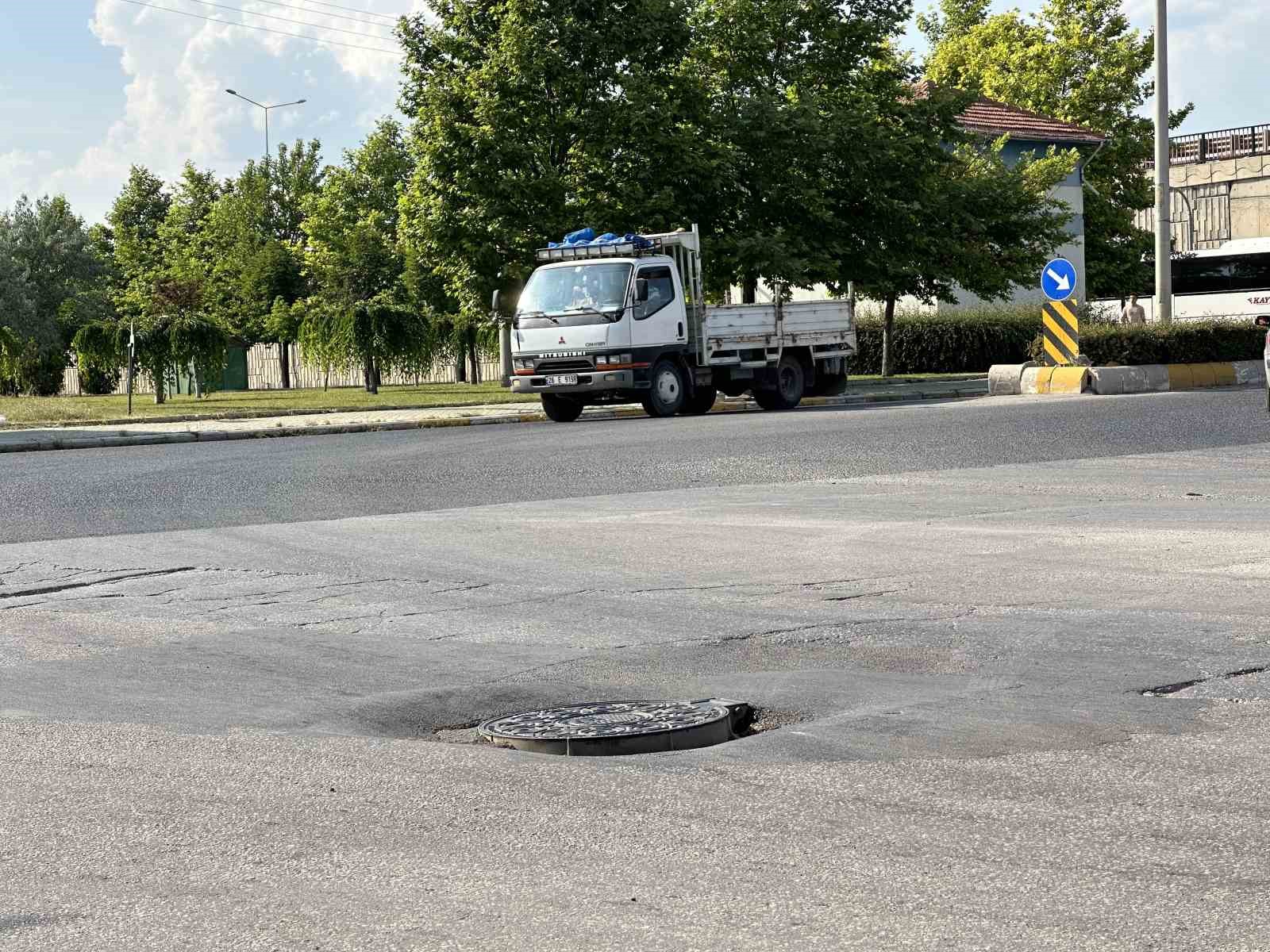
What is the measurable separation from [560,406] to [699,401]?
8.99 ft

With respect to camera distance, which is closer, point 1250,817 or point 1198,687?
point 1250,817

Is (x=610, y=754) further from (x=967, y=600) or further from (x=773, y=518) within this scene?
(x=773, y=518)

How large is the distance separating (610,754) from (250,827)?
142cm

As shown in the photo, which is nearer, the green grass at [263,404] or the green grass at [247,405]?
the green grass at [263,404]

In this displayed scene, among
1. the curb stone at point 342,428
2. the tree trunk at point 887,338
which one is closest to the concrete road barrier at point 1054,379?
the curb stone at point 342,428

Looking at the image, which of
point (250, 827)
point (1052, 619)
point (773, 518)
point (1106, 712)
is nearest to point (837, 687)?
point (1106, 712)

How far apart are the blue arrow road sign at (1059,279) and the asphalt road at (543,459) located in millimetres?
3446

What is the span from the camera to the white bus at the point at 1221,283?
52625mm

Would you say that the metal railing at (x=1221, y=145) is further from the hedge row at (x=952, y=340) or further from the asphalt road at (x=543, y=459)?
the asphalt road at (x=543, y=459)

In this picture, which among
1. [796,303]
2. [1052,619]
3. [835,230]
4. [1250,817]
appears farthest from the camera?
[835,230]

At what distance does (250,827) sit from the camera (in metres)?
4.97

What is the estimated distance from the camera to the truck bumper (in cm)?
2731

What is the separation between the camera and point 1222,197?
221 ft

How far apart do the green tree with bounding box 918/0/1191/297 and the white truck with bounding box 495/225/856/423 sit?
35313 millimetres
